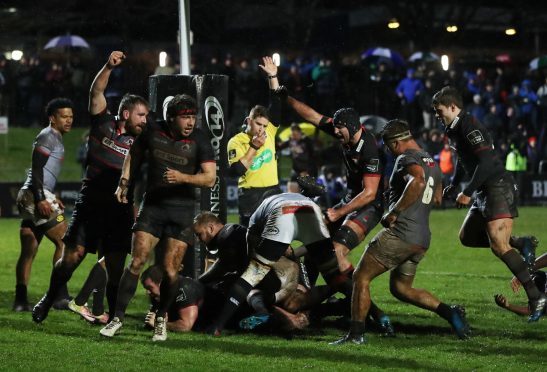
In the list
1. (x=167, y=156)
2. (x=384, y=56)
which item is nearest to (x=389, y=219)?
(x=167, y=156)

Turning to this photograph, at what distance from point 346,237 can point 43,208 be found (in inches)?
115

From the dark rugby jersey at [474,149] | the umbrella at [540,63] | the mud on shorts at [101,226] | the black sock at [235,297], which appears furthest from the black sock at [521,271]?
the umbrella at [540,63]

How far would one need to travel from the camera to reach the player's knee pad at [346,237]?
10.8 metres

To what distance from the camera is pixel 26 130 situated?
34.6 m

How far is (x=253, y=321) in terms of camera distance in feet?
33.0

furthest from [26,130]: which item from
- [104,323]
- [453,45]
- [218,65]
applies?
[104,323]

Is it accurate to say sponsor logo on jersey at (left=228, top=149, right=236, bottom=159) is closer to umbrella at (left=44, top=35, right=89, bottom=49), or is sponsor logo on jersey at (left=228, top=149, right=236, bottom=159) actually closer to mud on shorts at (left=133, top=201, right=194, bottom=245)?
mud on shorts at (left=133, top=201, right=194, bottom=245)

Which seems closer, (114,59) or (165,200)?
(165,200)

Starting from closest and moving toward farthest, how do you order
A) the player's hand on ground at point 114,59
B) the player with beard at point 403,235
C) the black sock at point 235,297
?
the player with beard at point 403,235 < the black sock at point 235,297 < the player's hand on ground at point 114,59

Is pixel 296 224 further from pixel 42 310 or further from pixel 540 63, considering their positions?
→ pixel 540 63

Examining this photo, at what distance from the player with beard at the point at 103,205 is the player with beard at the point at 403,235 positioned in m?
2.40

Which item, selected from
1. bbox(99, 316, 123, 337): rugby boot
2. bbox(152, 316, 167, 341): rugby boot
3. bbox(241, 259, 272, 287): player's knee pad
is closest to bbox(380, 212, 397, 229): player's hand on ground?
bbox(241, 259, 272, 287): player's knee pad

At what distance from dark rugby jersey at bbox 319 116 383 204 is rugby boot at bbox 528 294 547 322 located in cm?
178

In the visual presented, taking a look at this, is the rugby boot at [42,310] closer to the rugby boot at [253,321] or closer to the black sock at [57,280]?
the black sock at [57,280]
